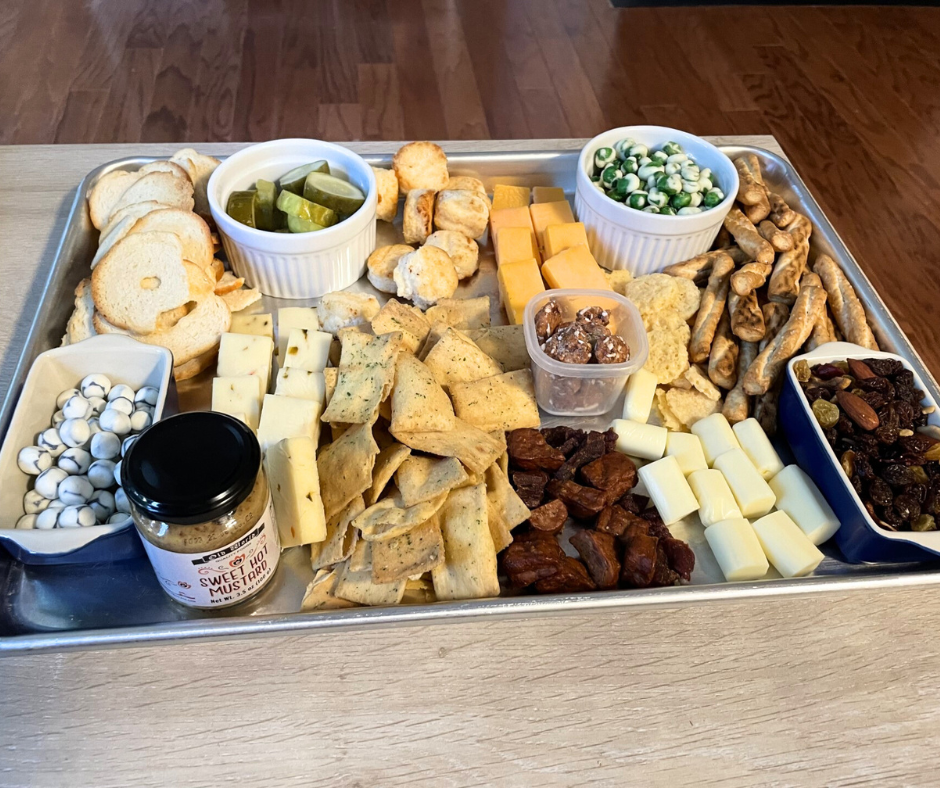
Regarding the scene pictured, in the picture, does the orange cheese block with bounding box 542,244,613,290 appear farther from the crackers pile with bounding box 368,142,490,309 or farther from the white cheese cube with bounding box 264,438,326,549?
the white cheese cube with bounding box 264,438,326,549

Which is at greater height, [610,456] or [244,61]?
[610,456]

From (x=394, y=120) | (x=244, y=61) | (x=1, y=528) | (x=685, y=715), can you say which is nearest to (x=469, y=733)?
(x=685, y=715)

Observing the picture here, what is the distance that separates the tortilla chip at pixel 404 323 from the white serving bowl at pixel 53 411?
11.1 inches

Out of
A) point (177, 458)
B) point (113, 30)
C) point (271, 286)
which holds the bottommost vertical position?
point (113, 30)

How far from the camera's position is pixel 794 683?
0.79 m

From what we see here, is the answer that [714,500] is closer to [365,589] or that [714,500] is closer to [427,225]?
[365,589]

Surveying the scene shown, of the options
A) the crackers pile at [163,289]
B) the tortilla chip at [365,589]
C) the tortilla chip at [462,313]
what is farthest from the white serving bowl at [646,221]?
the tortilla chip at [365,589]

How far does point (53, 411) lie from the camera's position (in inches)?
36.7

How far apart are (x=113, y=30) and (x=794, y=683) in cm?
237

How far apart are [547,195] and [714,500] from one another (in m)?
0.65

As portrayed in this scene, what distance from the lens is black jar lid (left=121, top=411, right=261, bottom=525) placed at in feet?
2.14

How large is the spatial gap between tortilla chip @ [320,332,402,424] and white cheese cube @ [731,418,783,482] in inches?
19.3

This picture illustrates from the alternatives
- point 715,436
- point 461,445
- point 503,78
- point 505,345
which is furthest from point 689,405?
point 503,78

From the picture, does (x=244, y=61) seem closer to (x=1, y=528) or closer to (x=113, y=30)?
(x=113, y=30)
